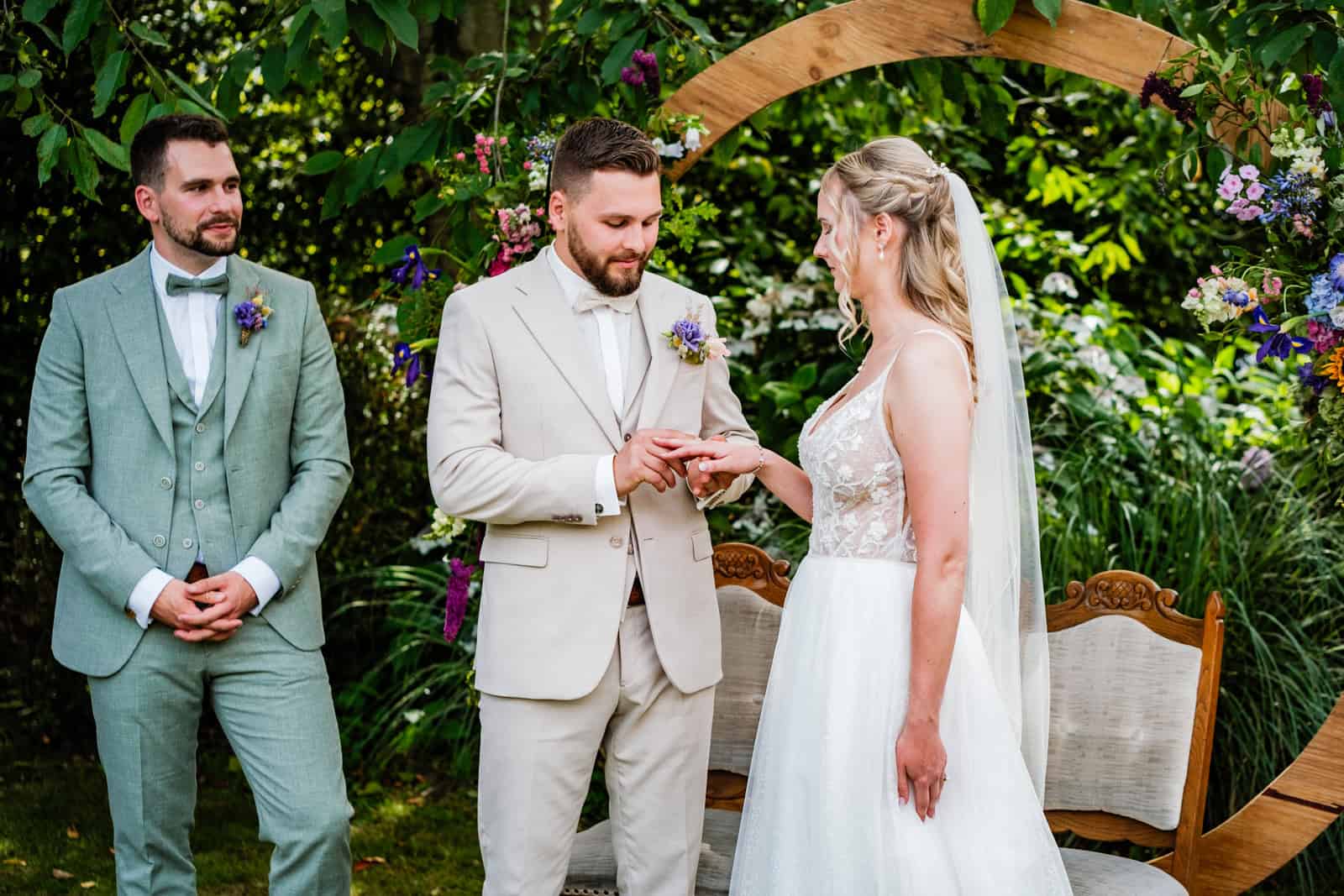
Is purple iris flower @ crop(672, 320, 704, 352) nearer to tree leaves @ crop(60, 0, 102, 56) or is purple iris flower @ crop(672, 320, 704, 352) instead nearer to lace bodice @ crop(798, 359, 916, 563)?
lace bodice @ crop(798, 359, 916, 563)

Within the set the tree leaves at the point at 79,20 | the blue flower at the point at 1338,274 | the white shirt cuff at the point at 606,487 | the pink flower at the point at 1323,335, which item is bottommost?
the white shirt cuff at the point at 606,487

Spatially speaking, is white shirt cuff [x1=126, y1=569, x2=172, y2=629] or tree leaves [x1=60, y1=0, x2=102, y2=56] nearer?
white shirt cuff [x1=126, y1=569, x2=172, y2=629]

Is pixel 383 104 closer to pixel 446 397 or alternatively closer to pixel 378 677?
pixel 378 677

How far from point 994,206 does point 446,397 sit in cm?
385

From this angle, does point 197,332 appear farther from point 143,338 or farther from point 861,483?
point 861,483

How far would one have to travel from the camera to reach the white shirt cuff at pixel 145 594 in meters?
3.06

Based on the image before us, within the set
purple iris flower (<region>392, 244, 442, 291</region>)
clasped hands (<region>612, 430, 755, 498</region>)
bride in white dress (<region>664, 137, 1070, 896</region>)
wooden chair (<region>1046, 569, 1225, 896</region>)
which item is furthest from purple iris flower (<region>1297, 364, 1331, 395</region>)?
purple iris flower (<region>392, 244, 442, 291</region>)

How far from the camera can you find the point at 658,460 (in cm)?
280

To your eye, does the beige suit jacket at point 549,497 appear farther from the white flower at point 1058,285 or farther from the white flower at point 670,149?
the white flower at point 1058,285

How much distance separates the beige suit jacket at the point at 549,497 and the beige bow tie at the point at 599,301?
0.11 ft

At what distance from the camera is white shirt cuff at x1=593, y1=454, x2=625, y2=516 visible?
2.83 m

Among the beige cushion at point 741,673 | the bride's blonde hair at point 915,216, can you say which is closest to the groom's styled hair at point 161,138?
the bride's blonde hair at point 915,216

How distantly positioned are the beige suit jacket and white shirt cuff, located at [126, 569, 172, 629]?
0.69 m

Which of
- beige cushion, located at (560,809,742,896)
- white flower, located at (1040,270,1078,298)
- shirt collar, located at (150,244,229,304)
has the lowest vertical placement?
beige cushion, located at (560,809,742,896)
